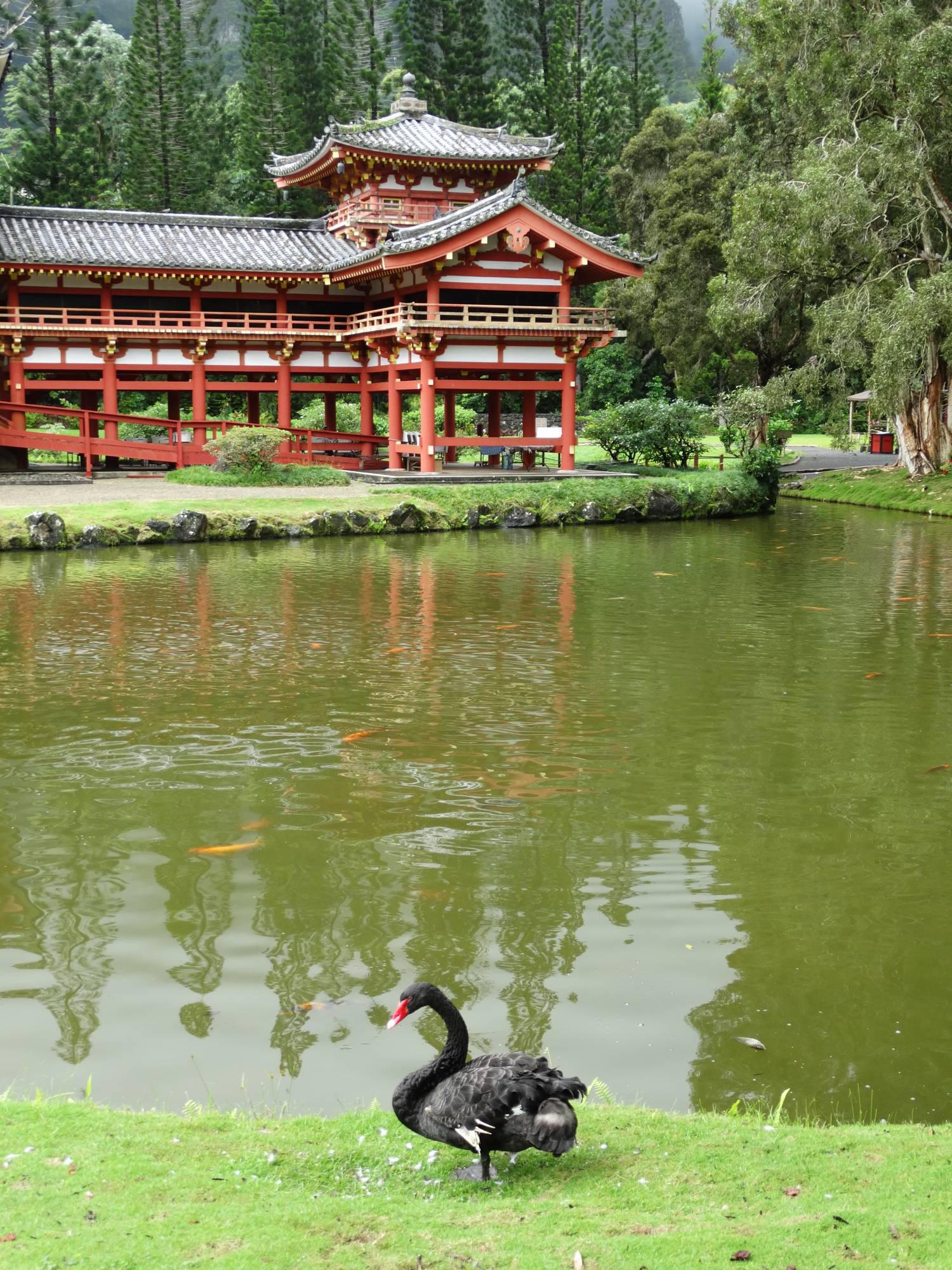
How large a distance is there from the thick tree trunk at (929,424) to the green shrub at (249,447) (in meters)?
14.7

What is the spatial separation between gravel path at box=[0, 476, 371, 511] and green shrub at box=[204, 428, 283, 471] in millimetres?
846

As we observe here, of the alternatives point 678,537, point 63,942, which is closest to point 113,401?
point 678,537

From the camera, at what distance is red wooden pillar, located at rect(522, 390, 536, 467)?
98.8 feet

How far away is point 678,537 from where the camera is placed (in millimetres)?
22438

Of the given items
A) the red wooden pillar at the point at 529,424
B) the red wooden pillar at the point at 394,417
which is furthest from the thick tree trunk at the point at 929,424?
the red wooden pillar at the point at 394,417

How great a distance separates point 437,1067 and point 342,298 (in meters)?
30.6

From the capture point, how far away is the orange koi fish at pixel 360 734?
928 cm

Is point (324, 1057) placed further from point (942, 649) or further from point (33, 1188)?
point (942, 649)

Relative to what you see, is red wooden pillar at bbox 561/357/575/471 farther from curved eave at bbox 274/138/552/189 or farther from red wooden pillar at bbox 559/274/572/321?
curved eave at bbox 274/138/552/189

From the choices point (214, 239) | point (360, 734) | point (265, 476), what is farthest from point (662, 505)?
point (360, 734)

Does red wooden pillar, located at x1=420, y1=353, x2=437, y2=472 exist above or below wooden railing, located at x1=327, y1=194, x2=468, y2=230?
below

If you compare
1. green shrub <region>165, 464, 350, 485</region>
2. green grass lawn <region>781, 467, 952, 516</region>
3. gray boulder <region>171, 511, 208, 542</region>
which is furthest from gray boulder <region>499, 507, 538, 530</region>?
green grass lawn <region>781, 467, 952, 516</region>

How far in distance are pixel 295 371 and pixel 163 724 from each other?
24000 millimetres

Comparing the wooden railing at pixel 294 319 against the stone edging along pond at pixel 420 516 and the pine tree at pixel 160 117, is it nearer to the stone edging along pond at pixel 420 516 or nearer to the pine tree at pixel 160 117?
the stone edging along pond at pixel 420 516
